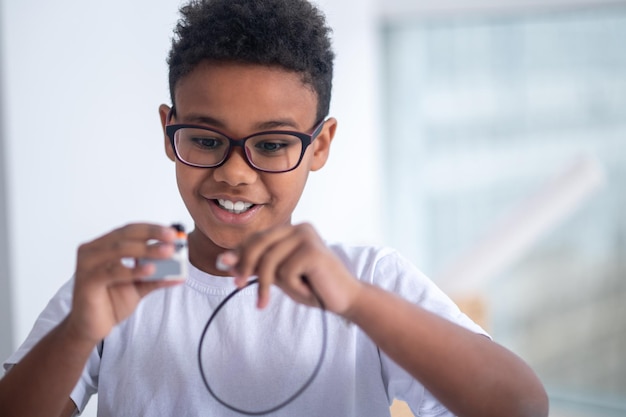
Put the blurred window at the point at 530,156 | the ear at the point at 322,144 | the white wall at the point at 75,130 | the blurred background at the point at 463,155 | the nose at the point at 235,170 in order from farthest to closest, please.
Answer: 1. the blurred window at the point at 530,156
2. the blurred background at the point at 463,155
3. the white wall at the point at 75,130
4. the ear at the point at 322,144
5. the nose at the point at 235,170

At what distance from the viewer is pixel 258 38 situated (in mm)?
972

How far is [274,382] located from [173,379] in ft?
0.46

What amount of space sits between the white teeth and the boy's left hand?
0.23 meters

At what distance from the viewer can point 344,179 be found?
293 cm

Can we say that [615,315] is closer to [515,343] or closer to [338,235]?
[515,343]

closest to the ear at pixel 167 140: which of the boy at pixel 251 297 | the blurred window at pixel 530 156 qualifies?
the boy at pixel 251 297

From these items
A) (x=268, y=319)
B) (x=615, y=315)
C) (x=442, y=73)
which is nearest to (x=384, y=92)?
(x=442, y=73)

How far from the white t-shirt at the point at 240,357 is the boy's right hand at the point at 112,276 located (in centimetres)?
22

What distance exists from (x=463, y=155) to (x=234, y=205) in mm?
2651

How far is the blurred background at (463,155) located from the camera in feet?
5.45

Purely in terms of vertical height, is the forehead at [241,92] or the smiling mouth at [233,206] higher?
the forehead at [241,92]

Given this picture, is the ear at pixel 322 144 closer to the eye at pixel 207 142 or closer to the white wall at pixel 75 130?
the eye at pixel 207 142

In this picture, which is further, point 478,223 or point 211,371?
point 478,223

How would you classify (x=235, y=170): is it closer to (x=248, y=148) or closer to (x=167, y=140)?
(x=248, y=148)
